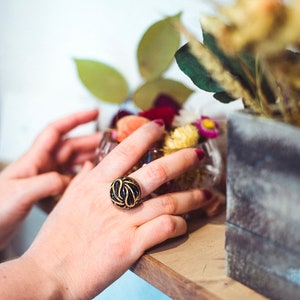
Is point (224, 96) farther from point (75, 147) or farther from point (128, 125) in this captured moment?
point (75, 147)

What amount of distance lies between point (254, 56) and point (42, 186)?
401 millimetres

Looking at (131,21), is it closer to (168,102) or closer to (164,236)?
(168,102)

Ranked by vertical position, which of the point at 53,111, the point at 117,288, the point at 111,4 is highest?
the point at 111,4

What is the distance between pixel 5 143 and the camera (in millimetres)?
1026

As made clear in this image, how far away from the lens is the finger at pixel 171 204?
21.1 inches

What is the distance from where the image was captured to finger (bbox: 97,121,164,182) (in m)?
0.56

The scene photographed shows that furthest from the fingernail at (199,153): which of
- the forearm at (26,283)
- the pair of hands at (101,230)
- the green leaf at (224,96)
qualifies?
the forearm at (26,283)

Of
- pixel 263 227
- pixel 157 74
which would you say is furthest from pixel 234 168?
pixel 157 74

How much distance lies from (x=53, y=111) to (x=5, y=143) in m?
0.15

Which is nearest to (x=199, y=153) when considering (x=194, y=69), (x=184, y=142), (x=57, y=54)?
(x=184, y=142)

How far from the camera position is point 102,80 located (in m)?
0.85

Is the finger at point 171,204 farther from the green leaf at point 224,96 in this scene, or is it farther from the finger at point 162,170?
the green leaf at point 224,96

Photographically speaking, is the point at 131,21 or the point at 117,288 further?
the point at 131,21

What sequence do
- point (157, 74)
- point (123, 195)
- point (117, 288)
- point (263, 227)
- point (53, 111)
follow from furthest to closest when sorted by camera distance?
point (53, 111), point (157, 74), point (117, 288), point (123, 195), point (263, 227)
